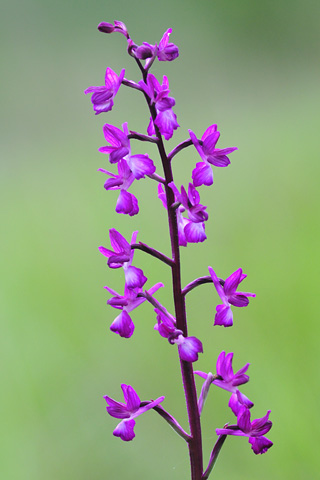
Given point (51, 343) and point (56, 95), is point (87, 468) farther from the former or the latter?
point (56, 95)

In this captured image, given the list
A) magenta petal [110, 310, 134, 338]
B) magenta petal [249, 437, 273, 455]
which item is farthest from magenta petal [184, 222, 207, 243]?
magenta petal [249, 437, 273, 455]

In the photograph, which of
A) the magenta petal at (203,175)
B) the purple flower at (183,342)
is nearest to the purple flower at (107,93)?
the magenta petal at (203,175)

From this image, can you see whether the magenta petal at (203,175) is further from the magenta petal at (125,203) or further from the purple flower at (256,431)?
the purple flower at (256,431)

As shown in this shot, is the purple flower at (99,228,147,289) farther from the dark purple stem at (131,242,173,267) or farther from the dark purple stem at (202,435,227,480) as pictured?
the dark purple stem at (202,435,227,480)

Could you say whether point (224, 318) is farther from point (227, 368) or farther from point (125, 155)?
point (125, 155)

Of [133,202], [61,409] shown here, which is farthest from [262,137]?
[133,202]

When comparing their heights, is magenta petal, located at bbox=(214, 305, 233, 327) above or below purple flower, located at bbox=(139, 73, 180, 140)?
below

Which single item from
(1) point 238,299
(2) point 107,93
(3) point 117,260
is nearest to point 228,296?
(1) point 238,299
